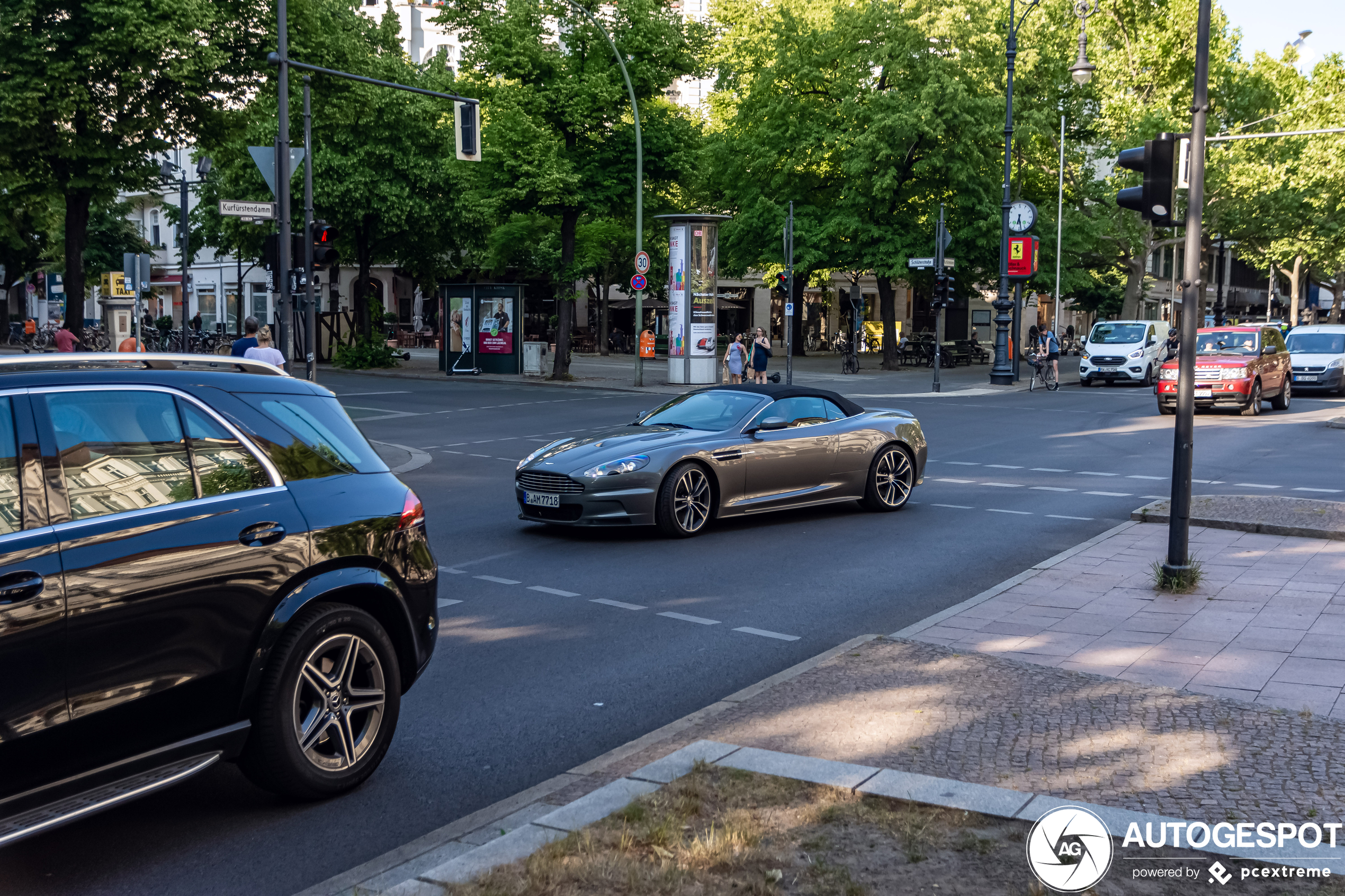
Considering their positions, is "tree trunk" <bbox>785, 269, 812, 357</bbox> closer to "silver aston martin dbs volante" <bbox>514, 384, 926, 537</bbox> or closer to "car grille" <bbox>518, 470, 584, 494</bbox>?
"silver aston martin dbs volante" <bbox>514, 384, 926, 537</bbox>

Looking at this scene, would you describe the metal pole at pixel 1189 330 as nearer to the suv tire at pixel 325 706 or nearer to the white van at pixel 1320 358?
the suv tire at pixel 325 706

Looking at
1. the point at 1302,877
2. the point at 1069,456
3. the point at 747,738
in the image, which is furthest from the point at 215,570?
the point at 1069,456

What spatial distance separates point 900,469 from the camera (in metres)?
12.8

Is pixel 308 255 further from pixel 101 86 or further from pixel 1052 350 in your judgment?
pixel 1052 350

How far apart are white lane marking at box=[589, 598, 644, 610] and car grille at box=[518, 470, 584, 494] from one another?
2.31 m

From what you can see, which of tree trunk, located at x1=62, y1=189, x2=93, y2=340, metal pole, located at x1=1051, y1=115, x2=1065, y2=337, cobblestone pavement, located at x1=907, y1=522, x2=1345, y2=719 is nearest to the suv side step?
cobblestone pavement, located at x1=907, y1=522, x2=1345, y2=719

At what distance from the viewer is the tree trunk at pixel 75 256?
22781mm

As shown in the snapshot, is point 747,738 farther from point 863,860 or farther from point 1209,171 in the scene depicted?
point 1209,171

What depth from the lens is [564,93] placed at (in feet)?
111

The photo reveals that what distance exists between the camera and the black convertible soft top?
1214 centimetres

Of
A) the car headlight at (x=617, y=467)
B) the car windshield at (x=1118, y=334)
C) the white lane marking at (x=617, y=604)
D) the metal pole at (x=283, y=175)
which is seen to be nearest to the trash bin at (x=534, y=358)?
the car windshield at (x=1118, y=334)

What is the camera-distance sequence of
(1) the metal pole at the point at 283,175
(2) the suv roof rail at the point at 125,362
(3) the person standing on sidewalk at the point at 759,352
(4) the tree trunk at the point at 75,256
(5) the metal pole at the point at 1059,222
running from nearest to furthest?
(2) the suv roof rail at the point at 125,362 < (1) the metal pole at the point at 283,175 < (4) the tree trunk at the point at 75,256 < (3) the person standing on sidewalk at the point at 759,352 < (5) the metal pole at the point at 1059,222

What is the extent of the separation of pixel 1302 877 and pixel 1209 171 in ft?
185

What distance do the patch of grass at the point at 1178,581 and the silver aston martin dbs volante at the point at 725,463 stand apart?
389 cm
